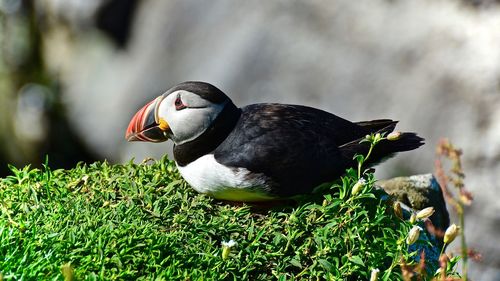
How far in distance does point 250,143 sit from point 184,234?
0.52 metres

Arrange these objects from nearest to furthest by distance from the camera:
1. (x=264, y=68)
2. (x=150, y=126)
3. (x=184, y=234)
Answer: (x=184, y=234), (x=150, y=126), (x=264, y=68)

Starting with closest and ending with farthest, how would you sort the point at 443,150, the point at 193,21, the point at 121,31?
the point at 443,150 → the point at 193,21 → the point at 121,31

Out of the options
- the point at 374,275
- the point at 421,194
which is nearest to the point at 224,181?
the point at 374,275

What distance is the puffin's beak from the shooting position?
12.8 ft

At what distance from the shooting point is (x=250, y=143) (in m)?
3.71

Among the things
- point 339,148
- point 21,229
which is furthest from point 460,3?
point 21,229

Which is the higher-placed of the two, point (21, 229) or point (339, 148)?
point (339, 148)

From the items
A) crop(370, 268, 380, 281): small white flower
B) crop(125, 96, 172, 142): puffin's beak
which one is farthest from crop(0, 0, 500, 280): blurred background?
crop(370, 268, 380, 281): small white flower

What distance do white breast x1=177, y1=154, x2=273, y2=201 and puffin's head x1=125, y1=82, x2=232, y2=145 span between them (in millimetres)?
139

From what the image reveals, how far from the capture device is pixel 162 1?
7.79m

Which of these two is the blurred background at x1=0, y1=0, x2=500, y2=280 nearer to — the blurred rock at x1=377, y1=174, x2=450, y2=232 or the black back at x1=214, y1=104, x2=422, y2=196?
the blurred rock at x1=377, y1=174, x2=450, y2=232

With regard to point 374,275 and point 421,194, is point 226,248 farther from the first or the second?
point 421,194

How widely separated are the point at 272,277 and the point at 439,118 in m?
3.46

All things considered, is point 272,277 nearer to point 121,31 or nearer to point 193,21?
point 193,21
